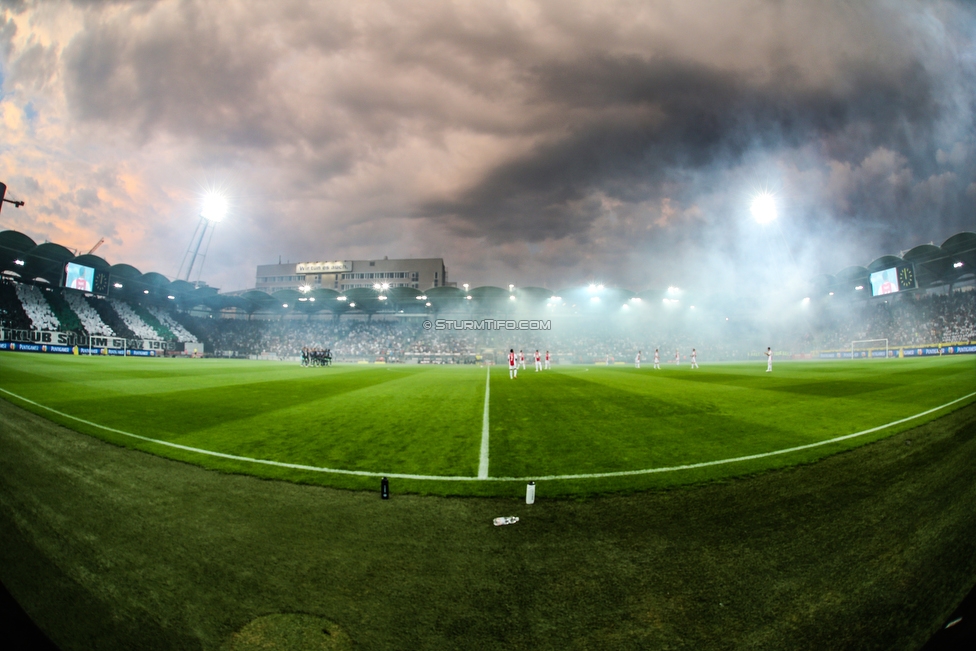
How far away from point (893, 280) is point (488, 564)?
66018 millimetres

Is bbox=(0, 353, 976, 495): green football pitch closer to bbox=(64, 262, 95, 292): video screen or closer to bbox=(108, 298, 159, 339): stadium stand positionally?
bbox=(64, 262, 95, 292): video screen

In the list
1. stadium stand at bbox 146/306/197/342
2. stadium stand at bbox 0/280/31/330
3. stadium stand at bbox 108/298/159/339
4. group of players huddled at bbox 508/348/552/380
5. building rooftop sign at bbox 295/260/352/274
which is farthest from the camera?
building rooftop sign at bbox 295/260/352/274

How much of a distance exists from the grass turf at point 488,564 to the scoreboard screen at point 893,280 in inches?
2340

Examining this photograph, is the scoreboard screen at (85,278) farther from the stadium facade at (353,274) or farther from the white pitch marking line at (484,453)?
the white pitch marking line at (484,453)

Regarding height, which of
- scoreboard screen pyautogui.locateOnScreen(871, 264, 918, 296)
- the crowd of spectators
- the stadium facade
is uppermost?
the stadium facade

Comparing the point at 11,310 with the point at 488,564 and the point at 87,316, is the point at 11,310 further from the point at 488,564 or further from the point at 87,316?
the point at 488,564

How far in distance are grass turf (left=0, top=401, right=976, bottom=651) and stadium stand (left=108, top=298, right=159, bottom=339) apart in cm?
6506

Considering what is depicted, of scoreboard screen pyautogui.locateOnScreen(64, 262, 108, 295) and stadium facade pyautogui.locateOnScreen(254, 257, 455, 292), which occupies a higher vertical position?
stadium facade pyautogui.locateOnScreen(254, 257, 455, 292)

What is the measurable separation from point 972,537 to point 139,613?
682cm

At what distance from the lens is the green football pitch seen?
→ 5.66 metres

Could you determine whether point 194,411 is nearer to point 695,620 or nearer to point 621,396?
point 695,620

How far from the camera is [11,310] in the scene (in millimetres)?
43375

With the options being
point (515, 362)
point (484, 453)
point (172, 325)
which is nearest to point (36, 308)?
point (172, 325)

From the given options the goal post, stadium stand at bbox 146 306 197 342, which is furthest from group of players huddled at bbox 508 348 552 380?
stadium stand at bbox 146 306 197 342
